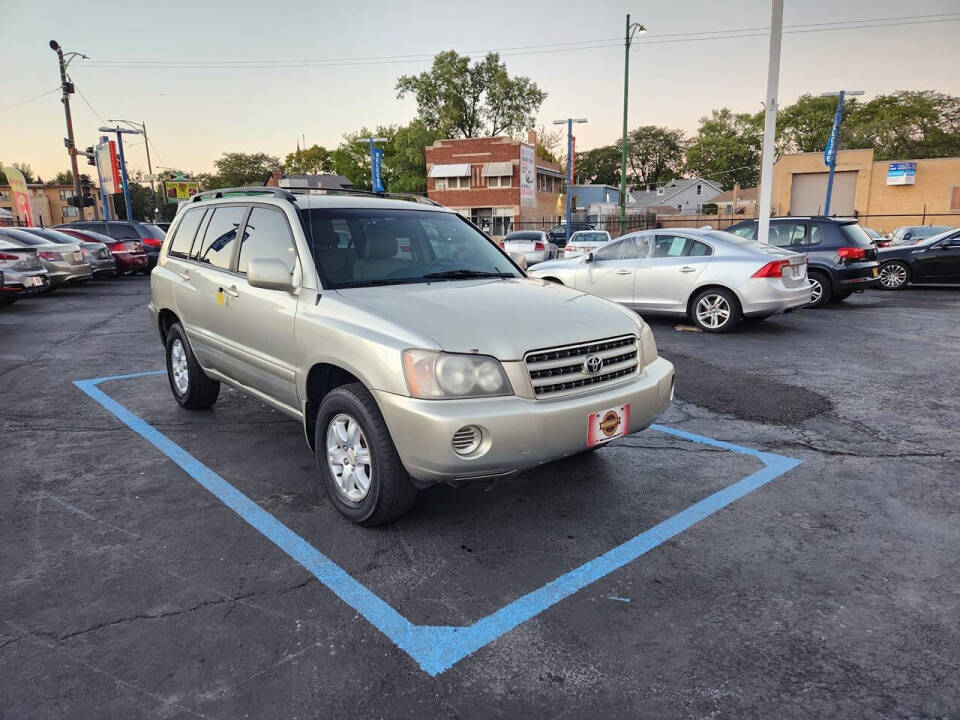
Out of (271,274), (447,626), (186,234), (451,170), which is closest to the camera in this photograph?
(447,626)

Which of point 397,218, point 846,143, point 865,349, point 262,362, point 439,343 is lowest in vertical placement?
point 865,349

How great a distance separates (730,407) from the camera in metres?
5.77

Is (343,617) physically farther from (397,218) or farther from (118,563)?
(397,218)

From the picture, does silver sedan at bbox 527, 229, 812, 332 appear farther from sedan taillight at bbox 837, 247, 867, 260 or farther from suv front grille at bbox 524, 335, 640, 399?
suv front grille at bbox 524, 335, 640, 399

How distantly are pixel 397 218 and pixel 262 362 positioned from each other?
1.35 meters

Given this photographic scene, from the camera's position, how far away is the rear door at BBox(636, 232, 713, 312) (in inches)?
371

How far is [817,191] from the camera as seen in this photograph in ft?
154

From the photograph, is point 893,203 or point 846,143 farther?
point 846,143

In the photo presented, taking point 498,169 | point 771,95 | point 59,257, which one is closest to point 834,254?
point 771,95

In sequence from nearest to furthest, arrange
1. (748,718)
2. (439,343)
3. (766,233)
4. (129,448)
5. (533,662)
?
1. (748,718)
2. (533,662)
3. (439,343)
4. (129,448)
5. (766,233)

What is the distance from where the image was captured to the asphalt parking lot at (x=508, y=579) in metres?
2.29

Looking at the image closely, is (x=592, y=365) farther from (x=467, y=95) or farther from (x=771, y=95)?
(x=467, y=95)

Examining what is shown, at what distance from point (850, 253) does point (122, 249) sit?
1954 centimetres

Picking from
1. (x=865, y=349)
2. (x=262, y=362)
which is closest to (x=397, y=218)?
(x=262, y=362)
